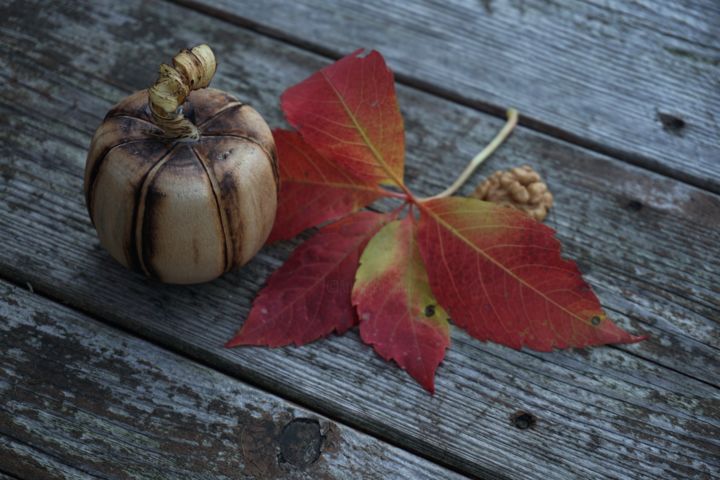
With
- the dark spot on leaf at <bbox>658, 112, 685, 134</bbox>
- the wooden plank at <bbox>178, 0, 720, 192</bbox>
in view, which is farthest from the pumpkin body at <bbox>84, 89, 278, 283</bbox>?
the dark spot on leaf at <bbox>658, 112, 685, 134</bbox>

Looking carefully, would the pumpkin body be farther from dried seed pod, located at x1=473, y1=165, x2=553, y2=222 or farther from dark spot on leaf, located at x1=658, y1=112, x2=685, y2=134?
dark spot on leaf, located at x1=658, y1=112, x2=685, y2=134

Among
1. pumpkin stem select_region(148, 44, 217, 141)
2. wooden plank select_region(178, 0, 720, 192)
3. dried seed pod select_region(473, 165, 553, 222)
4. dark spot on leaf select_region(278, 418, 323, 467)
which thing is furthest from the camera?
wooden plank select_region(178, 0, 720, 192)

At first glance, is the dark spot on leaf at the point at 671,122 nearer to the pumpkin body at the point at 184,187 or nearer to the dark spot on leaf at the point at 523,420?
the dark spot on leaf at the point at 523,420

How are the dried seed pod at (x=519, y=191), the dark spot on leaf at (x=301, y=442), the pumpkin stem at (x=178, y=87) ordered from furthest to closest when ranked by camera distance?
the dried seed pod at (x=519, y=191)
the dark spot on leaf at (x=301, y=442)
the pumpkin stem at (x=178, y=87)

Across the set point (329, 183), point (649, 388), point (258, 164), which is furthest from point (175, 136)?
point (649, 388)

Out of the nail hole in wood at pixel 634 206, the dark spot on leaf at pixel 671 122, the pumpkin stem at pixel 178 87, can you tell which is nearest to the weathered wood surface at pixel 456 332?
the nail hole in wood at pixel 634 206

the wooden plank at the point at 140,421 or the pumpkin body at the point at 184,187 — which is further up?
the pumpkin body at the point at 184,187

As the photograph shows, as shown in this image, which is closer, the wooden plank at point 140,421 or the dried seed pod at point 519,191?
the wooden plank at point 140,421
